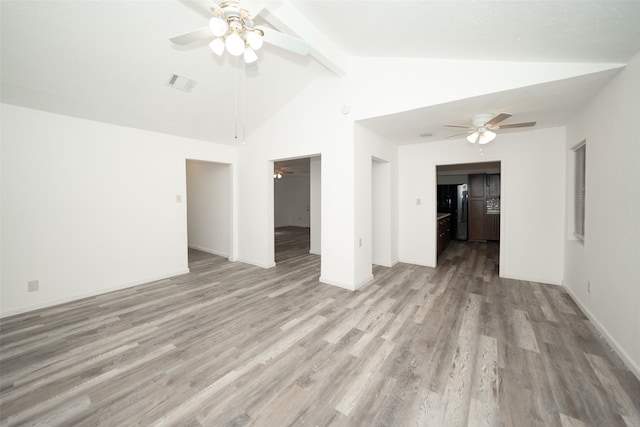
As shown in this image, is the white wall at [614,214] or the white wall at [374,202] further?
the white wall at [374,202]

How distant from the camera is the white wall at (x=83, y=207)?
3018mm

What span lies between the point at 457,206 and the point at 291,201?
7.08 metres

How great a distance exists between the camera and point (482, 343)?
94.1 inches

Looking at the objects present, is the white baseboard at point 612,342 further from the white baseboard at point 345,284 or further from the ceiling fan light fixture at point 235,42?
the ceiling fan light fixture at point 235,42

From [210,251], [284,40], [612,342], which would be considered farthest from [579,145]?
[210,251]

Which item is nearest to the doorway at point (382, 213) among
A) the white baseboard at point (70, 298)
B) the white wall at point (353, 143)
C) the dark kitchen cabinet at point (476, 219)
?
the white wall at point (353, 143)

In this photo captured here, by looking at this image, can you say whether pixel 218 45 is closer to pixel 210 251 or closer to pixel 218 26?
pixel 218 26

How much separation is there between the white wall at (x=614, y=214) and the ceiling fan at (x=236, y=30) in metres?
2.85

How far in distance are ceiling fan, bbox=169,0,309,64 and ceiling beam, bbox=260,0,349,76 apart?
22 centimetres

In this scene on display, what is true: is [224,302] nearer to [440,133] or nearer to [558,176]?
[440,133]

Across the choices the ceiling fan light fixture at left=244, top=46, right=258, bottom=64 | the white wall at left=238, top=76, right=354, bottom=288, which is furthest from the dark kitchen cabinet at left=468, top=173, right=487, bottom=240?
the ceiling fan light fixture at left=244, top=46, right=258, bottom=64

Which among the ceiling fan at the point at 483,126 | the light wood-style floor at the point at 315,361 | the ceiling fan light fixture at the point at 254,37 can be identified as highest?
the ceiling fan light fixture at the point at 254,37

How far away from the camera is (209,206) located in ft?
20.2

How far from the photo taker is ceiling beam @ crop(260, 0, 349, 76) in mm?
2311
